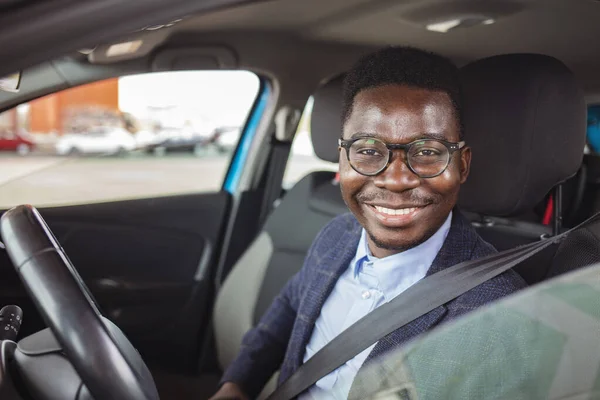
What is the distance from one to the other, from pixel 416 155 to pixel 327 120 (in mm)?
712

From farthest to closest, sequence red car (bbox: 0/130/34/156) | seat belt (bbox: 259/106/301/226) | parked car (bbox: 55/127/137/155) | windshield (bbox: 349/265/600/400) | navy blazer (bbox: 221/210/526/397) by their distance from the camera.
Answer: seat belt (bbox: 259/106/301/226), parked car (bbox: 55/127/137/155), red car (bbox: 0/130/34/156), navy blazer (bbox: 221/210/526/397), windshield (bbox: 349/265/600/400)

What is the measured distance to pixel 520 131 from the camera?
149cm

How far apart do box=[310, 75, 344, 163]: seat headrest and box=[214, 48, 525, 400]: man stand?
0.41m

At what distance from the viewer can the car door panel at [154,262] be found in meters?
2.28

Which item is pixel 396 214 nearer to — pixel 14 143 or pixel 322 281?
pixel 322 281

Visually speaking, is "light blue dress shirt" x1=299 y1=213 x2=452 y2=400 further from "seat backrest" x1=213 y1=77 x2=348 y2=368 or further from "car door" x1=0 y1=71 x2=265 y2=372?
"car door" x1=0 y1=71 x2=265 y2=372

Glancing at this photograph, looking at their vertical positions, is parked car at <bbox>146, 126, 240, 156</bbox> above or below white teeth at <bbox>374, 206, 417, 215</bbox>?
below

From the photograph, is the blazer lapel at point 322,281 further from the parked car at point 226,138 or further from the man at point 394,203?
the parked car at point 226,138

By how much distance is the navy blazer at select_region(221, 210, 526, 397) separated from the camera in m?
1.27

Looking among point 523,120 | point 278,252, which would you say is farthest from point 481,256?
point 278,252

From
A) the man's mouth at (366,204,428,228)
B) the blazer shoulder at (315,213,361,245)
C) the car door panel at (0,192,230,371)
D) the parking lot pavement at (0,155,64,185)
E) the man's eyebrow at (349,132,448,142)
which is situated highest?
the man's eyebrow at (349,132,448,142)

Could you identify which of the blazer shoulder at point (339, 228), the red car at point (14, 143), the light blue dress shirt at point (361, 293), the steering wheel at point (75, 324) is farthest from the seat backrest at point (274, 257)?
the steering wheel at point (75, 324)

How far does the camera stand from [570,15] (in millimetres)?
1771

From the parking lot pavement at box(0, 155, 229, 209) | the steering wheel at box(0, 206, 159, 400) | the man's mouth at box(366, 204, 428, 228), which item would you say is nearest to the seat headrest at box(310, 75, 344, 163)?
the man's mouth at box(366, 204, 428, 228)
